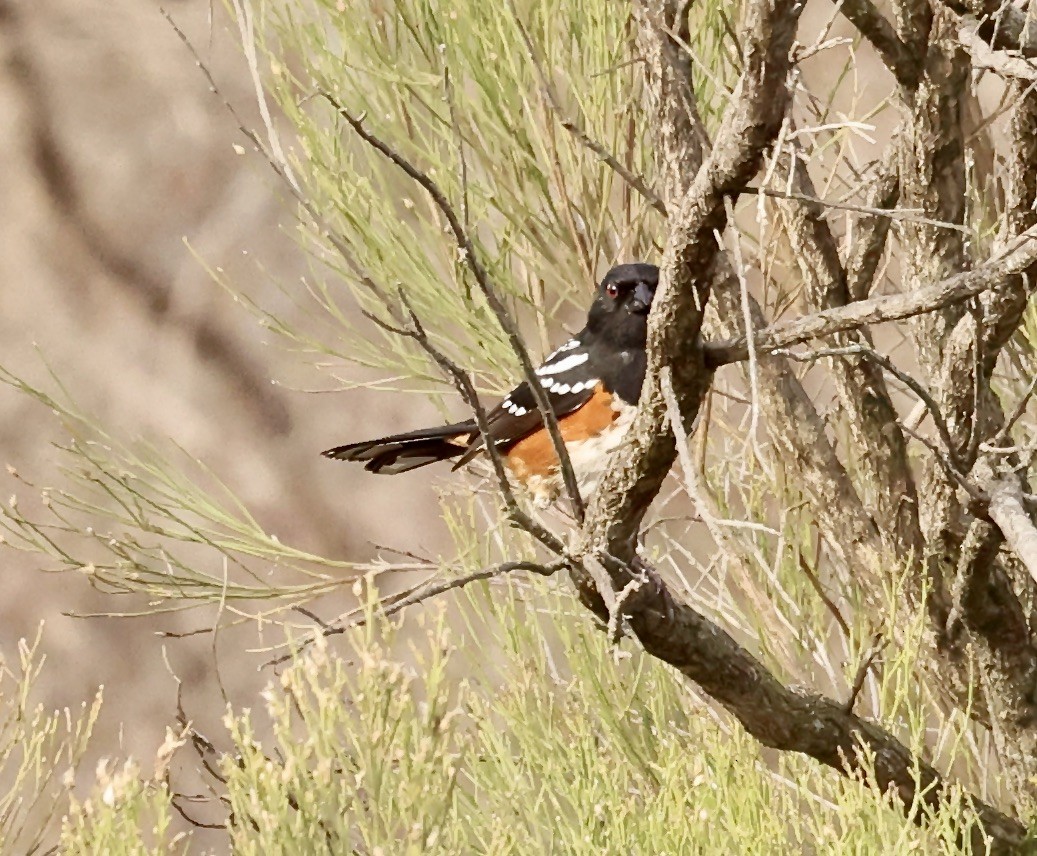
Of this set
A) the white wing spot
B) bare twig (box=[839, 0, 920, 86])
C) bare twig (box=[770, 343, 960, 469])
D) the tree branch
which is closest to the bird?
the white wing spot

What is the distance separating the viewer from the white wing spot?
2.03m

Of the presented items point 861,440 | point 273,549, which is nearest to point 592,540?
point 861,440

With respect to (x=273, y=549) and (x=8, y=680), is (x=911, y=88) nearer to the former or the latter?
(x=273, y=549)

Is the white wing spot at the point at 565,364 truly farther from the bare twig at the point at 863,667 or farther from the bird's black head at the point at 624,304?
the bare twig at the point at 863,667

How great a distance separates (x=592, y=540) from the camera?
1.26 metres

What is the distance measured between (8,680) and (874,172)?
271 cm

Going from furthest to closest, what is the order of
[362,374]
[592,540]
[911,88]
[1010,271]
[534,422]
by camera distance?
[362,374], [534,422], [911,88], [592,540], [1010,271]

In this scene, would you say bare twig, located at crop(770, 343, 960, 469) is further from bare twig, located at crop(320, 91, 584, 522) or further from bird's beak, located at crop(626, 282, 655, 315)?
bird's beak, located at crop(626, 282, 655, 315)

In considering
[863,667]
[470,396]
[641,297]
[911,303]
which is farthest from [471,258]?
[641,297]

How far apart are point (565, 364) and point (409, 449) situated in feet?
1.09

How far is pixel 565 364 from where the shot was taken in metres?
2.04

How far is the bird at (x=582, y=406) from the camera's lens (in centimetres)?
196

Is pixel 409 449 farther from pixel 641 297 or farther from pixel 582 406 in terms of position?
pixel 641 297

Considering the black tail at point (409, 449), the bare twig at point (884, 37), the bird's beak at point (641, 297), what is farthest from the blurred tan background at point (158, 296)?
the bare twig at point (884, 37)
